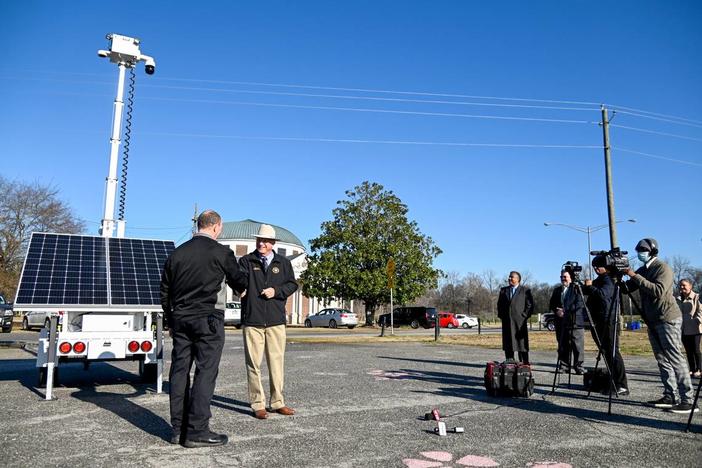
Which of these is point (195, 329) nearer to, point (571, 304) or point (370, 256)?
point (571, 304)

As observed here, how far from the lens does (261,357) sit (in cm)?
571

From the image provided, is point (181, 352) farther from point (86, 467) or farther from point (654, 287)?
point (654, 287)

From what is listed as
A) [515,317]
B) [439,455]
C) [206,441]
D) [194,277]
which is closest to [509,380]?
[515,317]

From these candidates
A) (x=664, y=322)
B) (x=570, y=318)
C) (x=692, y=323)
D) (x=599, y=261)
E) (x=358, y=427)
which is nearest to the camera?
(x=358, y=427)

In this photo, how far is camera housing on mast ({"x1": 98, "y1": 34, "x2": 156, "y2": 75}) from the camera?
10.6 m

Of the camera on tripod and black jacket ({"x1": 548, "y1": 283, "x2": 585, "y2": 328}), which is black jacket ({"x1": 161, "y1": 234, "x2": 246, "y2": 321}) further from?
black jacket ({"x1": 548, "y1": 283, "x2": 585, "y2": 328})

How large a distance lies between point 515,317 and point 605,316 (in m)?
1.35

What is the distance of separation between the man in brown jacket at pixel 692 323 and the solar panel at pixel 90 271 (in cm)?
898

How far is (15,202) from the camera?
38.4 metres

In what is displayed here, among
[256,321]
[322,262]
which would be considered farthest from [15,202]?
[256,321]

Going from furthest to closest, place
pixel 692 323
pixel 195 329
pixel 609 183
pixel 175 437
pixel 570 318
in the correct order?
1. pixel 609 183
2. pixel 692 323
3. pixel 570 318
4. pixel 195 329
5. pixel 175 437

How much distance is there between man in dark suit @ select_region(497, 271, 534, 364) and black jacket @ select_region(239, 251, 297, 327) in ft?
14.0

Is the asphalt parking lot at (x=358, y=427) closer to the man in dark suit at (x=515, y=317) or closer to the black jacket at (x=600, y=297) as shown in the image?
the man in dark suit at (x=515, y=317)

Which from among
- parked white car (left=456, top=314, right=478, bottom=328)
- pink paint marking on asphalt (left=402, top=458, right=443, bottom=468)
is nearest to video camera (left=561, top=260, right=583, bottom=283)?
pink paint marking on asphalt (left=402, top=458, right=443, bottom=468)
